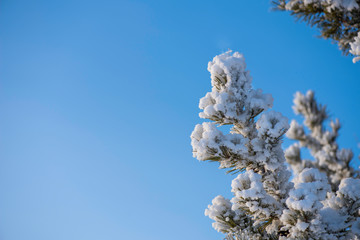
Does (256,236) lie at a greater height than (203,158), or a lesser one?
lesser

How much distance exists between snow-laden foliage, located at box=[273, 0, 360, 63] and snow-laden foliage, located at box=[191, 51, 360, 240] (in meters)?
1.96

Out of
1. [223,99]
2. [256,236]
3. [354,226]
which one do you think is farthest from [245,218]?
[223,99]

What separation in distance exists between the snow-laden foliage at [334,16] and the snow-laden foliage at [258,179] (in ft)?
6.42

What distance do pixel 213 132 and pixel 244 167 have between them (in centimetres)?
57

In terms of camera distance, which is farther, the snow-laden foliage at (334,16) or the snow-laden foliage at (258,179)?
the snow-laden foliage at (334,16)

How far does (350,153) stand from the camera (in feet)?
21.1

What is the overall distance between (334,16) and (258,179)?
10.2 ft

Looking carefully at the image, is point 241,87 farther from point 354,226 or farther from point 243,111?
point 354,226

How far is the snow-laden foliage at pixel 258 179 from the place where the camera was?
84.7 inches

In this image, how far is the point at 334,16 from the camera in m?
3.79

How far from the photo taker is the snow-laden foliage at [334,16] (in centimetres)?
359

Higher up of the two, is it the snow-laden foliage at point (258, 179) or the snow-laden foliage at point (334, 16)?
the snow-laden foliage at point (334, 16)

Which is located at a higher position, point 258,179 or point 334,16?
point 334,16

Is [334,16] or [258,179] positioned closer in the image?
[258,179]
